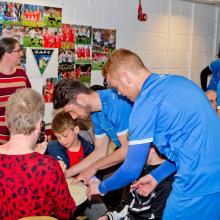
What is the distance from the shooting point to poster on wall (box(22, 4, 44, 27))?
3.81 meters

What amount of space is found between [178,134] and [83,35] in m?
3.09

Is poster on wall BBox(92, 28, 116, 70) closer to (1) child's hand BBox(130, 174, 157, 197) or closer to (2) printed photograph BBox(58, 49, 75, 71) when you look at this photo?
(2) printed photograph BBox(58, 49, 75, 71)

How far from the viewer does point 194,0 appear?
233 inches

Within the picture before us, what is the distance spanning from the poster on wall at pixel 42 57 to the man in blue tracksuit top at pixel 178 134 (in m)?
2.41

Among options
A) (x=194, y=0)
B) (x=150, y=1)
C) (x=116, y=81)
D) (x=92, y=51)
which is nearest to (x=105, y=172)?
(x=116, y=81)

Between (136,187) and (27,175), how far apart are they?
0.67 m

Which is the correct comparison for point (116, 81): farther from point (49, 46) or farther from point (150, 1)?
point (150, 1)

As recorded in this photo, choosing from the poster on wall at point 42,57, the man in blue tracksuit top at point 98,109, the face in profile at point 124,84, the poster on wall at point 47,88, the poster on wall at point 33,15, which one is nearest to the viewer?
the face in profile at point 124,84

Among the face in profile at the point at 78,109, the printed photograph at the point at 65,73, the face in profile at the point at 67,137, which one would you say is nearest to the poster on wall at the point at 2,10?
the printed photograph at the point at 65,73

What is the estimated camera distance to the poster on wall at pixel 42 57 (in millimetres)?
4000

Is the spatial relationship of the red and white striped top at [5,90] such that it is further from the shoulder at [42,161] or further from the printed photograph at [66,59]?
the shoulder at [42,161]

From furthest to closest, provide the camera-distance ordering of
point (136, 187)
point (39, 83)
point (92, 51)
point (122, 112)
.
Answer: point (92, 51)
point (39, 83)
point (122, 112)
point (136, 187)

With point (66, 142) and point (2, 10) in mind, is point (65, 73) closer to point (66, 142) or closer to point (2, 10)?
point (2, 10)

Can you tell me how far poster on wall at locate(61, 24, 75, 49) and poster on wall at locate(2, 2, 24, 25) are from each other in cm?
61
